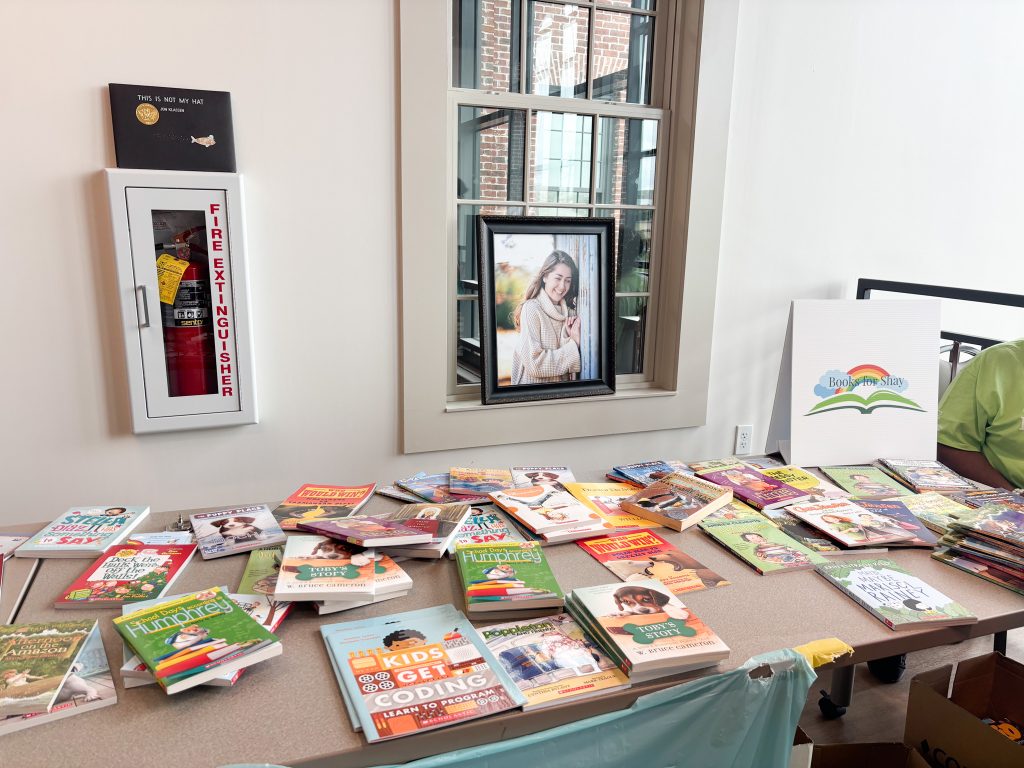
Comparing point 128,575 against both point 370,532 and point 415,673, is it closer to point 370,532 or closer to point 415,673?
point 370,532

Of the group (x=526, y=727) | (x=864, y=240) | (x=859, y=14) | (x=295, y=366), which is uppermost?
(x=859, y=14)

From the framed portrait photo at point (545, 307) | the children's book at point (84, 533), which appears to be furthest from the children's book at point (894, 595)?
the framed portrait photo at point (545, 307)

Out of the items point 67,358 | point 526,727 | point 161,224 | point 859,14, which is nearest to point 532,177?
point 161,224

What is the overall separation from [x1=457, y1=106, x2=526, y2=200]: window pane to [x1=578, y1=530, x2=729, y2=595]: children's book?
1656 millimetres

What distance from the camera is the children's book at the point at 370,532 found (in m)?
1.40

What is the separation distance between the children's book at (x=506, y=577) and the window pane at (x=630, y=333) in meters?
1.82

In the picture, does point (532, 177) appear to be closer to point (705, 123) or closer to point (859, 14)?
point (705, 123)

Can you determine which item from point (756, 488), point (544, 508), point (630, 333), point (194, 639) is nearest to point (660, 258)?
point (630, 333)

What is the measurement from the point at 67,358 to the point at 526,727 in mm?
1991

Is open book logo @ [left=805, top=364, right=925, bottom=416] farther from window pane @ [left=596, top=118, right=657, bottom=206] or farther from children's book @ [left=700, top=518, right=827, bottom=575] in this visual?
window pane @ [left=596, top=118, right=657, bottom=206]

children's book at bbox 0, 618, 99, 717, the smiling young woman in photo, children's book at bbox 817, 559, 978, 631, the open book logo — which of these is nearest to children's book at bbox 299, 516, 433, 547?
children's book at bbox 0, 618, 99, 717

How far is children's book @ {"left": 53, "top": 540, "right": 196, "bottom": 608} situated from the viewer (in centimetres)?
125

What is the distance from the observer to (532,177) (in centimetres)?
286

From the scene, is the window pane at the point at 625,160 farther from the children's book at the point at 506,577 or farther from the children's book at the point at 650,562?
the children's book at the point at 506,577
